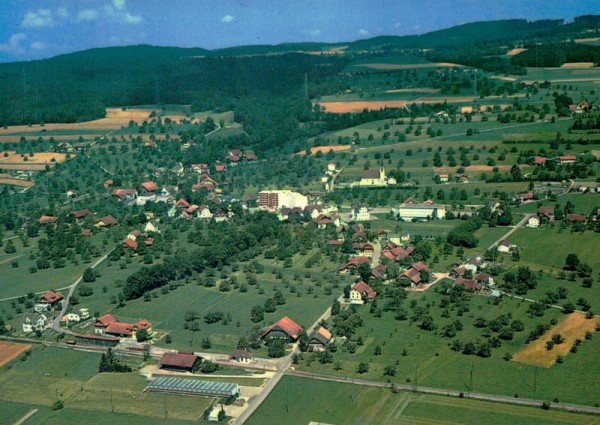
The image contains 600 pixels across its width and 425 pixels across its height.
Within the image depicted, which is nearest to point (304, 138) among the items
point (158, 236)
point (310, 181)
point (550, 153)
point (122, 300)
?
point (310, 181)

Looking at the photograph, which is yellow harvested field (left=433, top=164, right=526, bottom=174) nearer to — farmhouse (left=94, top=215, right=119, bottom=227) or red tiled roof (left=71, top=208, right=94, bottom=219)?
farmhouse (left=94, top=215, right=119, bottom=227)

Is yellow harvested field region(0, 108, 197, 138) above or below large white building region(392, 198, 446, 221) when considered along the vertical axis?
above

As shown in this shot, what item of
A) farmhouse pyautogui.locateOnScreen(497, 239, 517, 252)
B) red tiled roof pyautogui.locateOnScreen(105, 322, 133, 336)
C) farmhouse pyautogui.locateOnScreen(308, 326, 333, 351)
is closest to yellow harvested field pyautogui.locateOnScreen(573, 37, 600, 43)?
farmhouse pyautogui.locateOnScreen(497, 239, 517, 252)

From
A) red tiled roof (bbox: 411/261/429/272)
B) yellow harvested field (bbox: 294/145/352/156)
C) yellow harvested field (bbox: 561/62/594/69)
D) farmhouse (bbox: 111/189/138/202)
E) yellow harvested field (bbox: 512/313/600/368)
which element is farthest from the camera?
yellow harvested field (bbox: 561/62/594/69)

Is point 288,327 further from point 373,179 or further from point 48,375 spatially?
point 373,179

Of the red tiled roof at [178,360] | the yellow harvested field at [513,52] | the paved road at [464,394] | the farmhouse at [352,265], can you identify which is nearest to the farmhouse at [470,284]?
the farmhouse at [352,265]

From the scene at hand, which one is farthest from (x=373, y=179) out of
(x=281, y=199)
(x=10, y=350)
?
(x=10, y=350)

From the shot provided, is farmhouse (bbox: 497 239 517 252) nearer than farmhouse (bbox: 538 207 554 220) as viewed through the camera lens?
Yes

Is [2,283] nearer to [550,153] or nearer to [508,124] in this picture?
[550,153]
